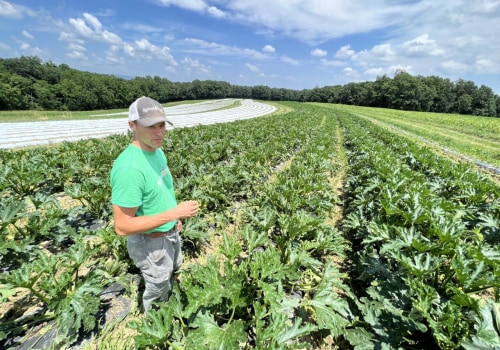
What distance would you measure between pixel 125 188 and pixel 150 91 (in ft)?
310

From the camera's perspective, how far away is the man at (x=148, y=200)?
7.07 feet

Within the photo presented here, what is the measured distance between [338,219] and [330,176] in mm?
3920

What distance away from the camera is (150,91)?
3371 inches

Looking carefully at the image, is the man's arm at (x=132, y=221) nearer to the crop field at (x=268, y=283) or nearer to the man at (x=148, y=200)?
the man at (x=148, y=200)

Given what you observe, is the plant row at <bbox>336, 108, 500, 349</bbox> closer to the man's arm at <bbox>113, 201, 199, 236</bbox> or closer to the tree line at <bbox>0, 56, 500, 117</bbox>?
the man's arm at <bbox>113, 201, 199, 236</bbox>

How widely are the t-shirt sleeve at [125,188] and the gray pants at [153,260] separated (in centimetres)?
56

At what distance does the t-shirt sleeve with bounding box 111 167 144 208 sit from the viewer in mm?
2123

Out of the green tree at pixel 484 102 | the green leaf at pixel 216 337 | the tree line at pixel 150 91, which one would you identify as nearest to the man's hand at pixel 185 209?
the green leaf at pixel 216 337

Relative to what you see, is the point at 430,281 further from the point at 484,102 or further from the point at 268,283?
the point at 484,102

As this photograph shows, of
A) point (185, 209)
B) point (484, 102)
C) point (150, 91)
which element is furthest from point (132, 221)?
point (484, 102)

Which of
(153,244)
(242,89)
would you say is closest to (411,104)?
(242,89)

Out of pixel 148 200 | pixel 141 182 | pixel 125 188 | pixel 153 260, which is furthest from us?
pixel 153 260

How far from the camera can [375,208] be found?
16.8 ft

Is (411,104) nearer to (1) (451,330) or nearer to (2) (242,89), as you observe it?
(2) (242,89)
